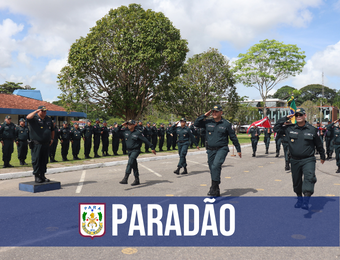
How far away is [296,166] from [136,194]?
141 inches

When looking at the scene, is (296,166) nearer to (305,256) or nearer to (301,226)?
(301,226)

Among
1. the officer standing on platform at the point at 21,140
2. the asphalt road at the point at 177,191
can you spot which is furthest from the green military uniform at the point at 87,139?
the asphalt road at the point at 177,191

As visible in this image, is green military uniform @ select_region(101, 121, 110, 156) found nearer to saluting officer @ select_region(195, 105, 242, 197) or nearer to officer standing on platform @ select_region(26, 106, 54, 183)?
officer standing on platform @ select_region(26, 106, 54, 183)

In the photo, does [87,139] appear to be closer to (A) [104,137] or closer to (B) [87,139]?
(B) [87,139]

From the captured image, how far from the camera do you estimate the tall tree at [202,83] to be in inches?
1325

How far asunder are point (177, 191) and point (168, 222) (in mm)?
2490

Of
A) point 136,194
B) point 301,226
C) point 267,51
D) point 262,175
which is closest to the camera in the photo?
point 301,226

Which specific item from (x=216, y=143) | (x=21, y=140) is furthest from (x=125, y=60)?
(x=216, y=143)

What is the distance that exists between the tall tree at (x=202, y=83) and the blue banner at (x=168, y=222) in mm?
26913

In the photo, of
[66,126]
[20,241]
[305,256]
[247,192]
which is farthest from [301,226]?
[66,126]

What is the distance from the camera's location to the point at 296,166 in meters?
6.02

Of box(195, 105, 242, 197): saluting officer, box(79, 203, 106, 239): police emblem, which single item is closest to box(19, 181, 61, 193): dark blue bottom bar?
box(79, 203, 106, 239): police emblem

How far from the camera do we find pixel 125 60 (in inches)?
883

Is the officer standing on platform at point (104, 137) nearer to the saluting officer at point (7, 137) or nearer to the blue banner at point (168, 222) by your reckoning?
the saluting officer at point (7, 137)
